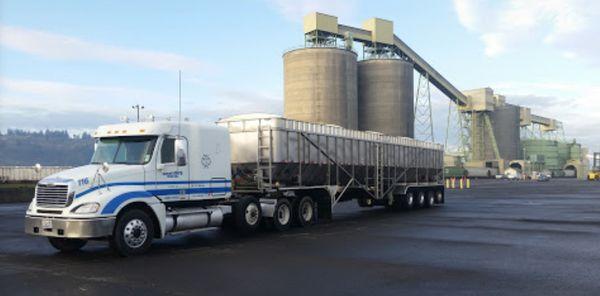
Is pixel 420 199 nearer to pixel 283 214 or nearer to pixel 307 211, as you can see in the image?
pixel 307 211

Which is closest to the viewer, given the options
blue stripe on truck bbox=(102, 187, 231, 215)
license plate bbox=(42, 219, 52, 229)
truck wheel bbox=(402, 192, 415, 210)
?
license plate bbox=(42, 219, 52, 229)

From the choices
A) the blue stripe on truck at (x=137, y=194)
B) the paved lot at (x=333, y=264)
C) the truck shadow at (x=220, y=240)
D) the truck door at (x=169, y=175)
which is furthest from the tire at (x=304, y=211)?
the truck door at (x=169, y=175)

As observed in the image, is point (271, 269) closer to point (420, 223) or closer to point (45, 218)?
point (45, 218)

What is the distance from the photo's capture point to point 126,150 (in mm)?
12703

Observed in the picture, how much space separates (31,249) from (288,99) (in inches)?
2832

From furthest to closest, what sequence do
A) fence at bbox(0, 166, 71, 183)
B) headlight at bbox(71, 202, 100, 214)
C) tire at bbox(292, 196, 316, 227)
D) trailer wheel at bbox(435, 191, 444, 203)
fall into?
fence at bbox(0, 166, 71, 183), trailer wheel at bbox(435, 191, 444, 203), tire at bbox(292, 196, 316, 227), headlight at bbox(71, 202, 100, 214)

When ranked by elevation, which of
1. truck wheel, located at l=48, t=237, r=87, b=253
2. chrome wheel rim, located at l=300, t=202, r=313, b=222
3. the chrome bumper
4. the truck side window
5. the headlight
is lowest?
truck wheel, located at l=48, t=237, r=87, b=253

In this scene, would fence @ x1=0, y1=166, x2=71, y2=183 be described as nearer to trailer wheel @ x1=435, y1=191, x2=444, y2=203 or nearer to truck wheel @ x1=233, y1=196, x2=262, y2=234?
trailer wheel @ x1=435, y1=191, x2=444, y2=203

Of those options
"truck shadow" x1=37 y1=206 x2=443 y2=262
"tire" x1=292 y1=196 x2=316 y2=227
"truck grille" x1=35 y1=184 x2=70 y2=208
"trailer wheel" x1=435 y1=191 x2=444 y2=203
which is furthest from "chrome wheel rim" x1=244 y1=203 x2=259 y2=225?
"trailer wheel" x1=435 y1=191 x2=444 y2=203

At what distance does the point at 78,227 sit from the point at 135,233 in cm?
131

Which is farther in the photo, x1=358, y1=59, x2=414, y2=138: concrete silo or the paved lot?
x1=358, y1=59, x2=414, y2=138: concrete silo

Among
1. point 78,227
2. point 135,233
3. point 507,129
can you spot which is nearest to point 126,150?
point 135,233

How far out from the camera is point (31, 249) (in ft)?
42.8

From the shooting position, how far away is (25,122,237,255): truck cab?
11.2 metres
